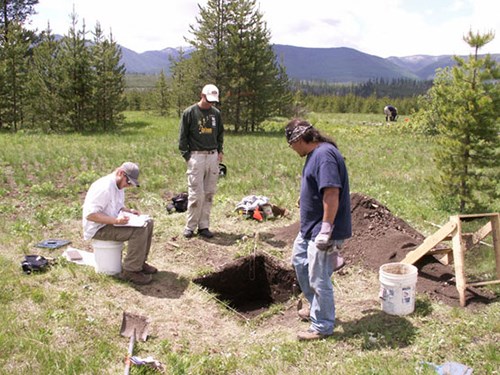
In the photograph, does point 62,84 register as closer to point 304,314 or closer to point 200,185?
point 200,185

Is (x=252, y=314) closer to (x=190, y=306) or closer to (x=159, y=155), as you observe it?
(x=190, y=306)

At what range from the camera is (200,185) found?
719 cm

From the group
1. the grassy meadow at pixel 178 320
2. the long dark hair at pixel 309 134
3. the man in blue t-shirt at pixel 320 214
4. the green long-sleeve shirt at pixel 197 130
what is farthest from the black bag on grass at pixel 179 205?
the long dark hair at pixel 309 134

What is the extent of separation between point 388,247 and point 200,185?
2964 millimetres

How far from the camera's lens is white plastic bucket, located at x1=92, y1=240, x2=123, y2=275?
5.74m

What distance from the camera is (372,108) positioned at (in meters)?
50.7

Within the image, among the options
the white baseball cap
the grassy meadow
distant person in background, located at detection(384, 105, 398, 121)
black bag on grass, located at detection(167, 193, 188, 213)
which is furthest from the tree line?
distant person in background, located at detection(384, 105, 398, 121)

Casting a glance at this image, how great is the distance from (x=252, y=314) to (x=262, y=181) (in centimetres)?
534

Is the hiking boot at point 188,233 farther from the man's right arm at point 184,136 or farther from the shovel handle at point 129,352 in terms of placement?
the shovel handle at point 129,352

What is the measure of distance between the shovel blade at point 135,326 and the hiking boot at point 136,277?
1.11 meters

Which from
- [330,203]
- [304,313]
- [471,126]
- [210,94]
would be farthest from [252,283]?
[471,126]

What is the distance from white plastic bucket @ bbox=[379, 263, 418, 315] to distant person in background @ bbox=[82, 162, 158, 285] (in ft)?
9.51

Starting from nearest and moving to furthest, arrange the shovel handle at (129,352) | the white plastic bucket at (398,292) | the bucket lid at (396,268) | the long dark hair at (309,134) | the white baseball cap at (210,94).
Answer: the shovel handle at (129,352)
the long dark hair at (309,134)
the white plastic bucket at (398,292)
the bucket lid at (396,268)
the white baseball cap at (210,94)

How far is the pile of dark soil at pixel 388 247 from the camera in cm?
539
